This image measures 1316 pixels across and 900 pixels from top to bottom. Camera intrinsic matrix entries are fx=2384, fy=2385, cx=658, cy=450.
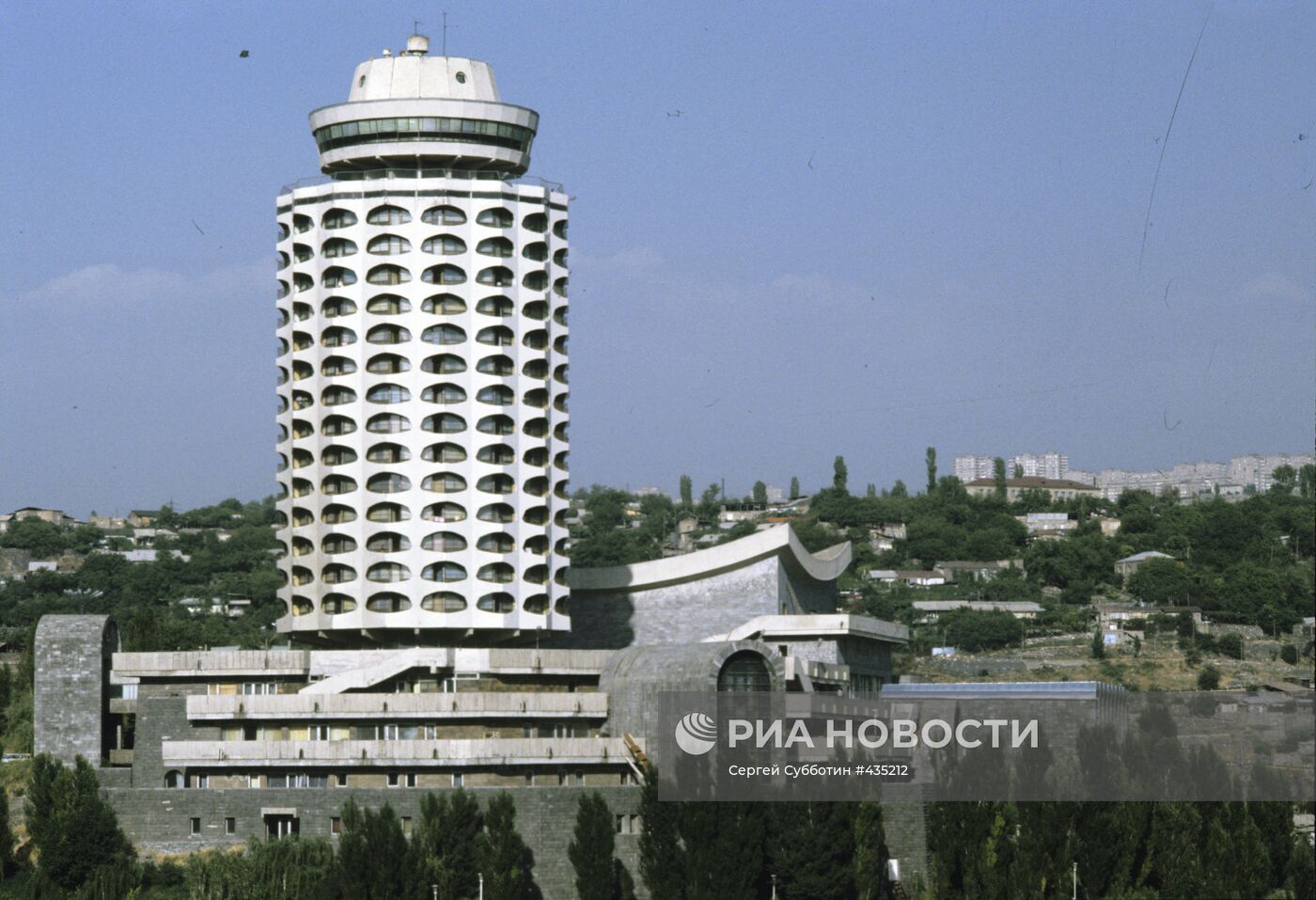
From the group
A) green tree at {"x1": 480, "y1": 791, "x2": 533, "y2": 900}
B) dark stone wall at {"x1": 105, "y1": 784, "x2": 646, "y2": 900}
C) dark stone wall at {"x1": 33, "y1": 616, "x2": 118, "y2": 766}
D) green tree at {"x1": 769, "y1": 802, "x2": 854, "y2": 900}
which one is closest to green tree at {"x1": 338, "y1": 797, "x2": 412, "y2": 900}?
green tree at {"x1": 480, "y1": 791, "x2": 533, "y2": 900}

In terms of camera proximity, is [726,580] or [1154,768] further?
[726,580]

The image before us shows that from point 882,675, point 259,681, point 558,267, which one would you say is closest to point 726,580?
point 882,675

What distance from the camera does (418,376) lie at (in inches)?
4823

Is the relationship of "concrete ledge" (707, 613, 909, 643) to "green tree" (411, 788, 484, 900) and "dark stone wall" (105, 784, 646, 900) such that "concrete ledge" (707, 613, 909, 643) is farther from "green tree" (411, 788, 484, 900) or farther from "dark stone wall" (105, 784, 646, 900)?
"green tree" (411, 788, 484, 900)

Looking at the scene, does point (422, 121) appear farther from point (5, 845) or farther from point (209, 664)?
point (5, 845)

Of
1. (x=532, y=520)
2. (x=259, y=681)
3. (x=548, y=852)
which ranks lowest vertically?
(x=548, y=852)

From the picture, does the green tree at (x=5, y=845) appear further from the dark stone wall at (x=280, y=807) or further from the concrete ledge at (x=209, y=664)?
the concrete ledge at (x=209, y=664)

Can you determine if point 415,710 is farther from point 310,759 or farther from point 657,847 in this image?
point 657,847

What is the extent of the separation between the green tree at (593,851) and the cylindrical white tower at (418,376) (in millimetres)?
21556

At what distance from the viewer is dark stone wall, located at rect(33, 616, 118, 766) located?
11569cm

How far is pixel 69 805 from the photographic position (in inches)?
4193

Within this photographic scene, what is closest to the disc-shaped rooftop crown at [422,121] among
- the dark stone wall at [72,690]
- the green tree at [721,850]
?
the dark stone wall at [72,690]

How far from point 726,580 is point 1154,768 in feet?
120

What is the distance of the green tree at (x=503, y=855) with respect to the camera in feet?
326
